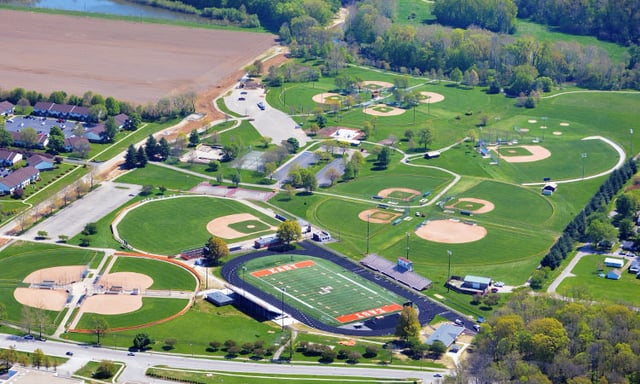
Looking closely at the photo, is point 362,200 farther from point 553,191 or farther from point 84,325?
point 84,325

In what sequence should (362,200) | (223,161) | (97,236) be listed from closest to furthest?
1. (97,236)
2. (362,200)
3. (223,161)

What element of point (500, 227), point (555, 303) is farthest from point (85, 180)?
point (555, 303)

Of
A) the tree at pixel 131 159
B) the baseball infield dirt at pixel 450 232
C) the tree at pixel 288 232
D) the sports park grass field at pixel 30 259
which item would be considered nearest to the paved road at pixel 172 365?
the sports park grass field at pixel 30 259

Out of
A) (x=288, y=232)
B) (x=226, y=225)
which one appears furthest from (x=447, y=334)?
(x=226, y=225)

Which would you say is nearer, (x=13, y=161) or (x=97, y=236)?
(x=97, y=236)

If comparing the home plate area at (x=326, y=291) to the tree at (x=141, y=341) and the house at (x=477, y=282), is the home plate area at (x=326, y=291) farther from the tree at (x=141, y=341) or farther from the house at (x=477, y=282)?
the tree at (x=141, y=341)

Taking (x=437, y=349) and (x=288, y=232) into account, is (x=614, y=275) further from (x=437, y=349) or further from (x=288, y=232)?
(x=288, y=232)

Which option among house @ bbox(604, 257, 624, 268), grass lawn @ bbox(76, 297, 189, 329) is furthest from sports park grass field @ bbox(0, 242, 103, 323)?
house @ bbox(604, 257, 624, 268)
